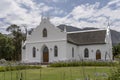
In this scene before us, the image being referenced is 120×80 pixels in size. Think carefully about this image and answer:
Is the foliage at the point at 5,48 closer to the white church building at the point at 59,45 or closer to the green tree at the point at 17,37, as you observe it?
the green tree at the point at 17,37

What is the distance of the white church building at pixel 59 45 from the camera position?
1599 inches

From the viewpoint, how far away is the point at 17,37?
58969 millimetres

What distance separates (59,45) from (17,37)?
21.0 metres

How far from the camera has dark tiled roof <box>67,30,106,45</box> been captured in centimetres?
4216

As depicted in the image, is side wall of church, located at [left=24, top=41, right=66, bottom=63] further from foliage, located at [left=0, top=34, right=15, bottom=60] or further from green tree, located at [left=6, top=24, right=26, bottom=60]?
green tree, located at [left=6, top=24, right=26, bottom=60]

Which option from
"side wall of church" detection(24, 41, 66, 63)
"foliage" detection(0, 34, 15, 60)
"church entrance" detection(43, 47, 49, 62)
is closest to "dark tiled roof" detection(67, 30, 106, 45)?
"side wall of church" detection(24, 41, 66, 63)

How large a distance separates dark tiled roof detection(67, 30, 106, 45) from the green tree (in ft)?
55.5

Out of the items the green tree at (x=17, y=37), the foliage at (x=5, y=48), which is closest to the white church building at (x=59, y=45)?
the foliage at (x=5, y=48)

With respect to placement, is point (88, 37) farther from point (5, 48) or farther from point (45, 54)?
point (5, 48)

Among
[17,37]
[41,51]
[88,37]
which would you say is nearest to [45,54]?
[41,51]

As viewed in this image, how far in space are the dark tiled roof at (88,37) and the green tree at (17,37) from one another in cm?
1692

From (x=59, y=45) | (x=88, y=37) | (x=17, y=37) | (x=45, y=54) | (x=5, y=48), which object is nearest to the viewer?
(x=59, y=45)

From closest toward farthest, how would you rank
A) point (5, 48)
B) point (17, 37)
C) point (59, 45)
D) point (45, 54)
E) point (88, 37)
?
point (59, 45)
point (45, 54)
point (88, 37)
point (5, 48)
point (17, 37)

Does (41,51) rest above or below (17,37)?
below
